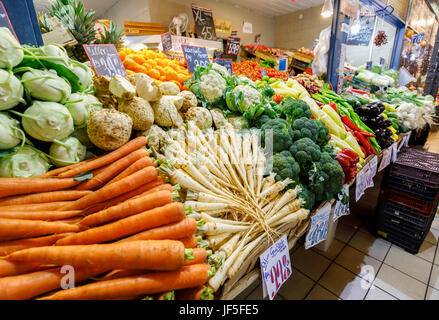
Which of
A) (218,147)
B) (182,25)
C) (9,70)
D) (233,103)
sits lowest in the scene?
(218,147)

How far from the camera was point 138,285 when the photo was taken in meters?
0.73

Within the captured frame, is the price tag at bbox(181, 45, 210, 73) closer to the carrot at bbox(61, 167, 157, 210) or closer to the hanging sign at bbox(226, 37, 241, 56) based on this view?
the carrot at bbox(61, 167, 157, 210)

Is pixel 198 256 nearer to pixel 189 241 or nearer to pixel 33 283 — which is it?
pixel 189 241

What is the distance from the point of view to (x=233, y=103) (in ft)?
5.93

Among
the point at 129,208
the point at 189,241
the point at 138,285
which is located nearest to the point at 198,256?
the point at 189,241

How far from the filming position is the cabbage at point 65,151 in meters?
1.09

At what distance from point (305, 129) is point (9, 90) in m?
1.72

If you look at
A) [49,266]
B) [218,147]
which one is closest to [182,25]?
[218,147]

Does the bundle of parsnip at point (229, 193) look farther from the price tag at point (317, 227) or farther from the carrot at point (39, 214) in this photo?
the carrot at point (39, 214)

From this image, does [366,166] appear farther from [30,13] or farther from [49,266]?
[30,13]

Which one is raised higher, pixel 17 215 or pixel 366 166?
pixel 17 215

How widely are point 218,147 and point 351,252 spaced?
218cm

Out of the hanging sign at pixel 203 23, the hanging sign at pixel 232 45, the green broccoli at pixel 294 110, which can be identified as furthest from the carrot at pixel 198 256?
the hanging sign at pixel 203 23

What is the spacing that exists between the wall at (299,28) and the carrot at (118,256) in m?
9.10
